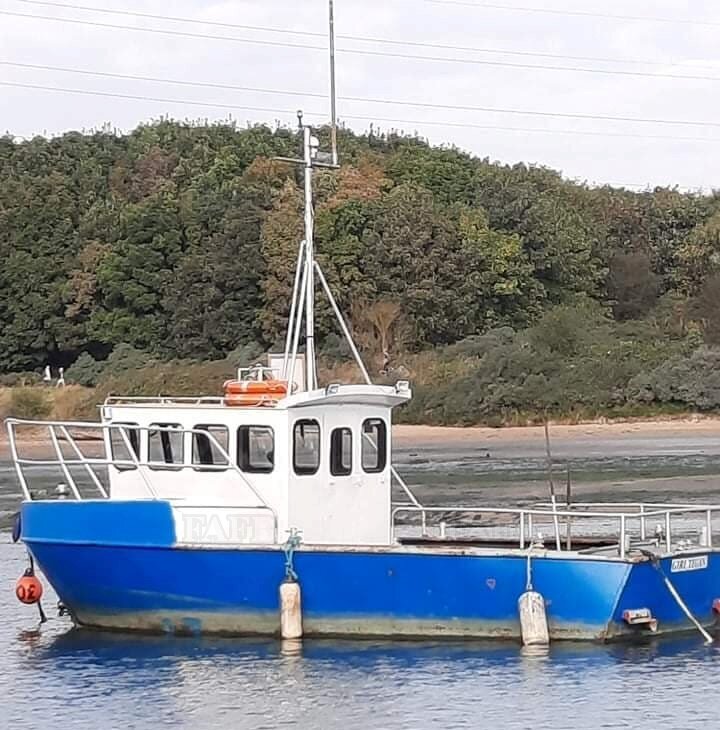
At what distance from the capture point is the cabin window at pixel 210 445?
72.7 feet

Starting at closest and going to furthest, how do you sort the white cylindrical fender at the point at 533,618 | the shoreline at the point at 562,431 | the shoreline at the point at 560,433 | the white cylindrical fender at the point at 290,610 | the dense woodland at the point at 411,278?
the white cylindrical fender at the point at 533,618, the white cylindrical fender at the point at 290,610, the shoreline at the point at 560,433, the shoreline at the point at 562,431, the dense woodland at the point at 411,278

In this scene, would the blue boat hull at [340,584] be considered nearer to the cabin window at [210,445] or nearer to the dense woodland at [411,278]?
the cabin window at [210,445]

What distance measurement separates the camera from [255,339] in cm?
6688

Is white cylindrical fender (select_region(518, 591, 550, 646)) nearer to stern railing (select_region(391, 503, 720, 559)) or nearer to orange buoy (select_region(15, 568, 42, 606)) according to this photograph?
stern railing (select_region(391, 503, 720, 559))

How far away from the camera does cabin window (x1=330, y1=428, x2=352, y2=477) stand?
22.3m

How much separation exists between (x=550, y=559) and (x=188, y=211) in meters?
55.7

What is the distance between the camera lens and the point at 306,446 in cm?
2212

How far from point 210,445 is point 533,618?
452 centimetres

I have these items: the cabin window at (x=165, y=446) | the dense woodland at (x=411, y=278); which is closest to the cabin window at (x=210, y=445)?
the cabin window at (x=165, y=446)

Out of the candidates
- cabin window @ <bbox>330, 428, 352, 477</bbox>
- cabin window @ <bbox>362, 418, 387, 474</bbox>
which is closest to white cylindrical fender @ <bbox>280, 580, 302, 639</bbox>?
cabin window @ <bbox>330, 428, 352, 477</bbox>

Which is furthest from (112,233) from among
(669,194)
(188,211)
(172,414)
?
(172,414)

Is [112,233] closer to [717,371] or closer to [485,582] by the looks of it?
[717,371]

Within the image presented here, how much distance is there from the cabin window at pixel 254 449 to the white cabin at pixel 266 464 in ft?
0.04

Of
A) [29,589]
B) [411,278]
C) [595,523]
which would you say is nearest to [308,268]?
[29,589]
